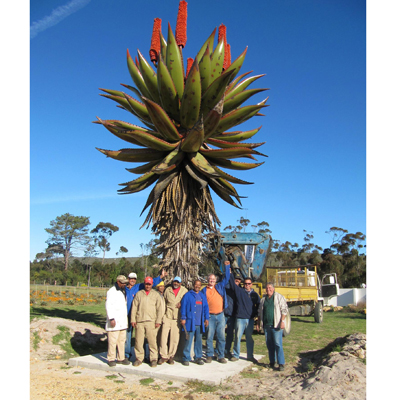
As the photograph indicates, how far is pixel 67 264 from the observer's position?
77.5 meters

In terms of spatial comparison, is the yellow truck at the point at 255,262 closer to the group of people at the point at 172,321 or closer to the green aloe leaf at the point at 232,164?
the group of people at the point at 172,321

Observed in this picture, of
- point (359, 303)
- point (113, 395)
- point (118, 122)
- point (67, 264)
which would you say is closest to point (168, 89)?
point (118, 122)

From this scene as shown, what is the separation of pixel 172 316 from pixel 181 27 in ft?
20.0

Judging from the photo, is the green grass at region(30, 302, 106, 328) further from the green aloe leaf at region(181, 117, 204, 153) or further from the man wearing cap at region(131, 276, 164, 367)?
the green aloe leaf at region(181, 117, 204, 153)

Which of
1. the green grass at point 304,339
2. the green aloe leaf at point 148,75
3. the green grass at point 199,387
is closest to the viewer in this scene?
the green grass at point 199,387

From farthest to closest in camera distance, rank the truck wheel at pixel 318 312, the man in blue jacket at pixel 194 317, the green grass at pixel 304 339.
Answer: the truck wheel at pixel 318 312, the green grass at pixel 304 339, the man in blue jacket at pixel 194 317

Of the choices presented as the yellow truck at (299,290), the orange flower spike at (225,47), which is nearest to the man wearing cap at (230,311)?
the orange flower spike at (225,47)

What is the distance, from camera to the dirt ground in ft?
19.5

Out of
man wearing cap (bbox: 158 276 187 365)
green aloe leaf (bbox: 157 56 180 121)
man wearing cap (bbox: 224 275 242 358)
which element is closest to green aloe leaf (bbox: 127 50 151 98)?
green aloe leaf (bbox: 157 56 180 121)

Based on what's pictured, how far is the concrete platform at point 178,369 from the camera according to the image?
6906mm

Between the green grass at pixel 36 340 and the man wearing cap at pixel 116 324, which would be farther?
the green grass at pixel 36 340

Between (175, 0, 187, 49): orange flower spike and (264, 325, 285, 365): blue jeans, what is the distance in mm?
6423

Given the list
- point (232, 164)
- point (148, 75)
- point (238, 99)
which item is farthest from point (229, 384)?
point (148, 75)

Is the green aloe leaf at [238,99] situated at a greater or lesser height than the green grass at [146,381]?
greater
